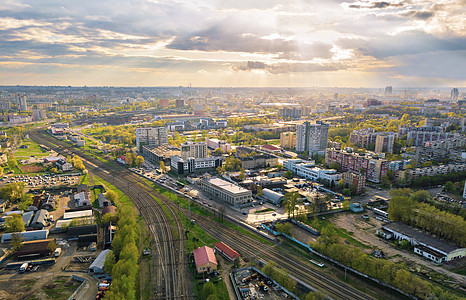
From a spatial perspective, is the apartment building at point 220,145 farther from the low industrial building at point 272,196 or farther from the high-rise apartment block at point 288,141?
the low industrial building at point 272,196

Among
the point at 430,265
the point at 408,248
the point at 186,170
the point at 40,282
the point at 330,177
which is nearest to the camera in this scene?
the point at 40,282

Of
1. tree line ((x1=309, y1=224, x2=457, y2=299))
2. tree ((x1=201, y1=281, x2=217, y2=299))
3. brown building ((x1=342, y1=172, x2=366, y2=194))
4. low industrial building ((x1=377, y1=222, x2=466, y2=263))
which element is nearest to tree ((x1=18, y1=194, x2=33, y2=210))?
tree ((x1=201, y1=281, x2=217, y2=299))

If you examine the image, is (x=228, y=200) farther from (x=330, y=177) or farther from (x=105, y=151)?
(x=105, y=151)

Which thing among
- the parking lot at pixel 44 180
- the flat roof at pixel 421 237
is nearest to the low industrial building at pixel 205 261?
the flat roof at pixel 421 237

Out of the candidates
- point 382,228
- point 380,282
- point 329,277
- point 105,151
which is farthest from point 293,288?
point 105,151

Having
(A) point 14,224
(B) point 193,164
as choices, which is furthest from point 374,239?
(A) point 14,224
